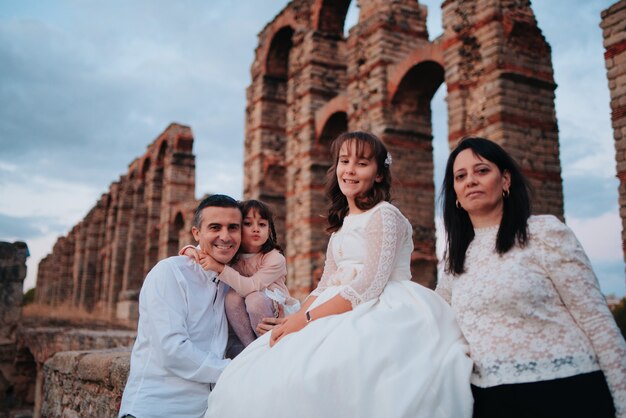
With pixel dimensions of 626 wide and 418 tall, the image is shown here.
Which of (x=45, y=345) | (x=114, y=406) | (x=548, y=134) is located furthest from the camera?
(x=548, y=134)

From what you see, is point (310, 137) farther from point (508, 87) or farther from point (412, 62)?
point (508, 87)

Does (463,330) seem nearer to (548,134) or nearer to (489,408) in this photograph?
(489,408)

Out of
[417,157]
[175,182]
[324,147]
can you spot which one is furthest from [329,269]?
[175,182]

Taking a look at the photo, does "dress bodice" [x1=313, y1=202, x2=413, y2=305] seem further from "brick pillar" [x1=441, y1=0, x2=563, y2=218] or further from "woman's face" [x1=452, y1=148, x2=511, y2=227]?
"brick pillar" [x1=441, y1=0, x2=563, y2=218]

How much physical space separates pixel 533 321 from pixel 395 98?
974 centimetres

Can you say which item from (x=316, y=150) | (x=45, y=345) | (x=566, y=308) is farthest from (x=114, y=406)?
(x=316, y=150)

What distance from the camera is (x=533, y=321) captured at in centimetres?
177

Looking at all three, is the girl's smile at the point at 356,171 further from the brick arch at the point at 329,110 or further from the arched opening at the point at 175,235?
the arched opening at the point at 175,235

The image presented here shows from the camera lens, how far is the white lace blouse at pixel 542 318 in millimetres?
1697

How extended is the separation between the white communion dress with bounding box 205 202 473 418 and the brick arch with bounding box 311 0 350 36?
13.4 m

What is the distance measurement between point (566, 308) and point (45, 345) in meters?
8.09

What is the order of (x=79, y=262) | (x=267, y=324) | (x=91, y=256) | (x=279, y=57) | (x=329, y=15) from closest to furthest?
(x=267, y=324) → (x=329, y=15) → (x=279, y=57) → (x=91, y=256) → (x=79, y=262)

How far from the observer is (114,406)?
3.45 m

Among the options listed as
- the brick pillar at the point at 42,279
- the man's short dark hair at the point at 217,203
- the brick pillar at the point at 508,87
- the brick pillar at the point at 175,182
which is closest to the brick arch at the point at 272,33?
the brick pillar at the point at 175,182
